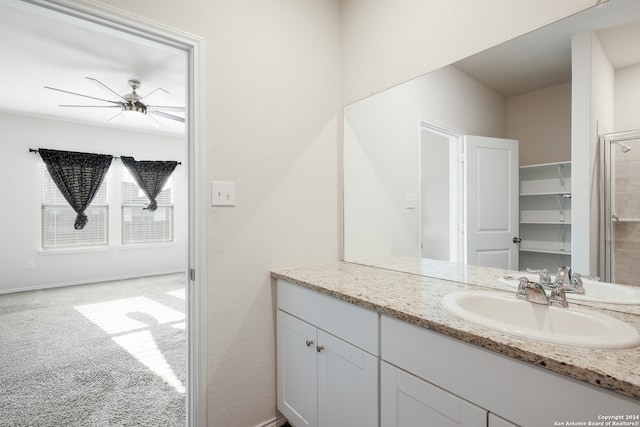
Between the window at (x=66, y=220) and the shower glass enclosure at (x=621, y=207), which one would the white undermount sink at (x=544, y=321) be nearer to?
the shower glass enclosure at (x=621, y=207)

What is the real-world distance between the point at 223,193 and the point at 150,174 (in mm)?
4792

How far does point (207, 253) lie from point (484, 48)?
4.95 feet

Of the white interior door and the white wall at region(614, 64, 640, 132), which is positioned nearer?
A: the white wall at region(614, 64, 640, 132)

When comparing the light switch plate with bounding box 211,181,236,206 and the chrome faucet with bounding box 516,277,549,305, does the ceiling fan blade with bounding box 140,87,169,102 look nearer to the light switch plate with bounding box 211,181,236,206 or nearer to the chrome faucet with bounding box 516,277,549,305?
the light switch plate with bounding box 211,181,236,206

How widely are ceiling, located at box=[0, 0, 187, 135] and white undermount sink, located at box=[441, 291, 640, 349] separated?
5.31ft

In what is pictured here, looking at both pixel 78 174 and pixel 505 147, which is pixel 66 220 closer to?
pixel 78 174

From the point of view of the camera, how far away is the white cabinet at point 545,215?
3.75 ft

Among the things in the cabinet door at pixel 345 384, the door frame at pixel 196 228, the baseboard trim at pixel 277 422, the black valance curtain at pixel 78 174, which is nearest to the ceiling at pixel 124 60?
the door frame at pixel 196 228

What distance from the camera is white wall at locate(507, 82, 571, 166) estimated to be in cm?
114

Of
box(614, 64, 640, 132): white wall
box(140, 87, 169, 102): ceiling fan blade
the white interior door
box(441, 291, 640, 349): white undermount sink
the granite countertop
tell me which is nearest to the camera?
the granite countertop

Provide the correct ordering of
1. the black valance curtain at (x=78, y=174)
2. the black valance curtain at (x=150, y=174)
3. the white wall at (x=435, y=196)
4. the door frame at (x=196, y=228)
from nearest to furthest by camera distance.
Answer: the door frame at (x=196, y=228), the white wall at (x=435, y=196), the black valance curtain at (x=78, y=174), the black valance curtain at (x=150, y=174)

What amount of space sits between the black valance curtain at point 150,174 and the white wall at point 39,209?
0.50 ft

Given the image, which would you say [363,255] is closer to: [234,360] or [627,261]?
[234,360]

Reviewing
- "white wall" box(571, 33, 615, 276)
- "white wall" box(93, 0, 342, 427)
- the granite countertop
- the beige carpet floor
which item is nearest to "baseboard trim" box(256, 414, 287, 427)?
"white wall" box(93, 0, 342, 427)
